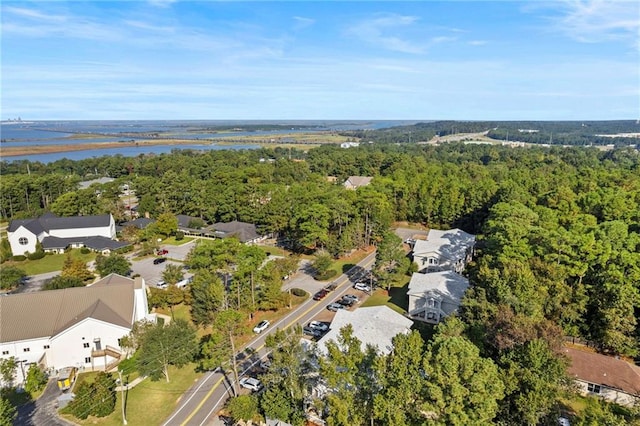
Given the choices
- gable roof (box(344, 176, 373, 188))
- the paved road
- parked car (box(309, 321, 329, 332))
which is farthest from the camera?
gable roof (box(344, 176, 373, 188))

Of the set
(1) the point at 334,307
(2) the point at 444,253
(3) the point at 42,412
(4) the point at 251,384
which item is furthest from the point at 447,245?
(3) the point at 42,412

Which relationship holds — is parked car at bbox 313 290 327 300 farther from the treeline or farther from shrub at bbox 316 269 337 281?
the treeline

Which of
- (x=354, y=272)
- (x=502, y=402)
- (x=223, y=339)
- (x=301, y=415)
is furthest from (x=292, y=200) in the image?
(x=502, y=402)

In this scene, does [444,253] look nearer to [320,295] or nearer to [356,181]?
[320,295]

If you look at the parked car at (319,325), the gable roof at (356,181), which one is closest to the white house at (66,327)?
the parked car at (319,325)

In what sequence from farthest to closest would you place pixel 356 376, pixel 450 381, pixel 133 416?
pixel 133 416 → pixel 356 376 → pixel 450 381

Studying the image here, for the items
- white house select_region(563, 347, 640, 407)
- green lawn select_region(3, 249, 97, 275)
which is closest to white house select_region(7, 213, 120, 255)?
green lawn select_region(3, 249, 97, 275)

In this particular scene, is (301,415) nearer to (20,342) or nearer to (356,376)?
(356,376)
